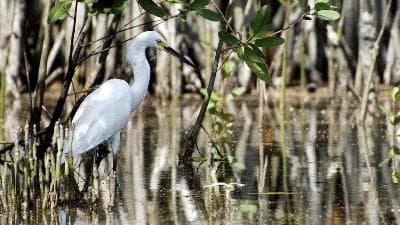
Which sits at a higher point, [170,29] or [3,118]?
[170,29]

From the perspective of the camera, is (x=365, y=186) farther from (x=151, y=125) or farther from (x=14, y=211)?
(x=151, y=125)

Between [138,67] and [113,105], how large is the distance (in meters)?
0.47

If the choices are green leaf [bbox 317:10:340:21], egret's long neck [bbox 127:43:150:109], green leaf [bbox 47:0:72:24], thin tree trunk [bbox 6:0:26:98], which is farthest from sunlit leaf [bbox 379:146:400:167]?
thin tree trunk [bbox 6:0:26:98]

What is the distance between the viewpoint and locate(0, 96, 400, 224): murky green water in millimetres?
6996

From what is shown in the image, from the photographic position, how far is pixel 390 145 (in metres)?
10.7

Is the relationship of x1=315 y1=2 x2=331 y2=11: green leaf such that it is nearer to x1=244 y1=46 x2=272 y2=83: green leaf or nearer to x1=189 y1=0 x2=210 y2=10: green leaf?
x1=244 y1=46 x2=272 y2=83: green leaf

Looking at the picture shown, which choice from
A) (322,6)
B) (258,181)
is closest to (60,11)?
(322,6)

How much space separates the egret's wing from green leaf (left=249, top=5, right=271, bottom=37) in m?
1.25

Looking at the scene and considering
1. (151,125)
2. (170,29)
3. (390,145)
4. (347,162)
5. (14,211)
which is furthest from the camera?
(170,29)

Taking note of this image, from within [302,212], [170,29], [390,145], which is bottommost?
[302,212]

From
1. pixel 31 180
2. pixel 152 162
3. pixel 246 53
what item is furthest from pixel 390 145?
pixel 31 180

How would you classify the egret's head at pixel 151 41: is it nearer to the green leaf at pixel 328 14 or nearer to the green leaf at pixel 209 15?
the green leaf at pixel 209 15

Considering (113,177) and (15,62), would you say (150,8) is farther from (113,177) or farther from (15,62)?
(15,62)

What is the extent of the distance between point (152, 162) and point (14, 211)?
111 inches
